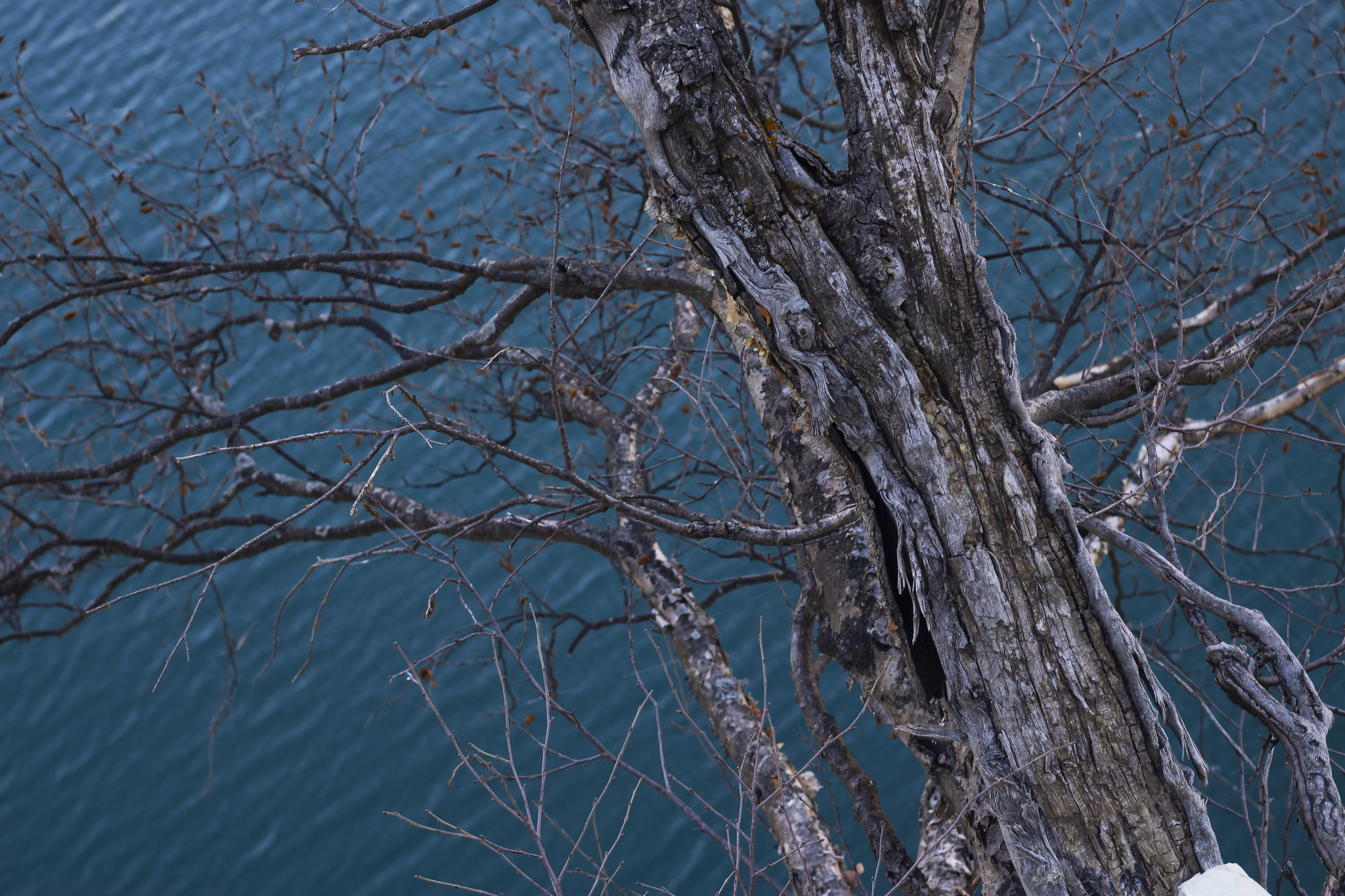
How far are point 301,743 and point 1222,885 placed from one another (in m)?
5.73

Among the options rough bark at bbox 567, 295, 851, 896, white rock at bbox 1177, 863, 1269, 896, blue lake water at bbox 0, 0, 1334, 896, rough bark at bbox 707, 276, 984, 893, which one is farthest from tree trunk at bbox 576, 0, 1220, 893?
blue lake water at bbox 0, 0, 1334, 896

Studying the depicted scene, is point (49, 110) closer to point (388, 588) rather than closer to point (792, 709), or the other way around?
point (388, 588)

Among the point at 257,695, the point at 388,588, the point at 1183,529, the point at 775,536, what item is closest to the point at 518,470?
the point at 388,588

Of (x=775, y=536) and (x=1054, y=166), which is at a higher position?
(x=1054, y=166)

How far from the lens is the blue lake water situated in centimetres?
554

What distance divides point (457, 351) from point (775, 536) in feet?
5.61

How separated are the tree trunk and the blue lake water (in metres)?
4.18

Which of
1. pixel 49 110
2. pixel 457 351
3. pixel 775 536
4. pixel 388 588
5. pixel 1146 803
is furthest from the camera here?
pixel 49 110

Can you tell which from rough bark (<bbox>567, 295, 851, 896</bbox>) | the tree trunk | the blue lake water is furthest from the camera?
the blue lake water

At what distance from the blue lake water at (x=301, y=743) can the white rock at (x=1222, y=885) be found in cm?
437

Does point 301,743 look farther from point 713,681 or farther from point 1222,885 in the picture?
point 1222,885

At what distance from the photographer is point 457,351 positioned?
10.3ft

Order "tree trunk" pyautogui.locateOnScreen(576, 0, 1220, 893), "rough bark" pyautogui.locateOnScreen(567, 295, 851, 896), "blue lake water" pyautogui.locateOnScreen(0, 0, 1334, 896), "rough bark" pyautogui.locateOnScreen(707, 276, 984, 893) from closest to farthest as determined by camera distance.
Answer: "tree trunk" pyautogui.locateOnScreen(576, 0, 1220, 893)
"rough bark" pyautogui.locateOnScreen(707, 276, 984, 893)
"rough bark" pyautogui.locateOnScreen(567, 295, 851, 896)
"blue lake water" pyautogui.locateOnScreen(0, 0, 1334, 896)

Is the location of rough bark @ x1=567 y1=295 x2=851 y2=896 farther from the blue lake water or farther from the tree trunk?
the blue lake water
